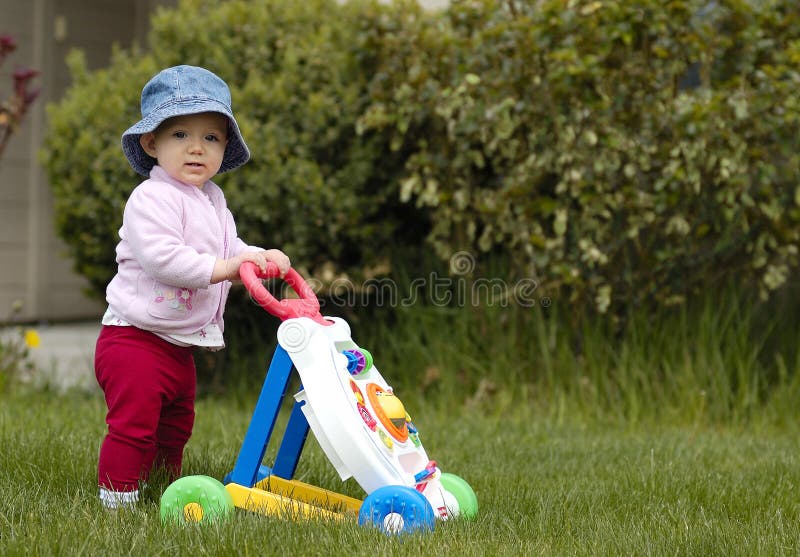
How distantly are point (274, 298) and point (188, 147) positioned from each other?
20.4 inches

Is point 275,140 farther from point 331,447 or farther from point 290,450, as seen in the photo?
point 331,447

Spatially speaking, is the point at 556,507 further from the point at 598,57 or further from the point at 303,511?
the point at 598,57

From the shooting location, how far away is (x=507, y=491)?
324 centimetres

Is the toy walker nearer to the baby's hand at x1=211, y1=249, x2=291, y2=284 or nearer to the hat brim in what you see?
the baby's hand at x1=211, y1=249, x2=291, y2=284

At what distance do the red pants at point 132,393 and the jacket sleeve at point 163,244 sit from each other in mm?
219

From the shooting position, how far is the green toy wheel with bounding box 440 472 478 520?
287 centimetres

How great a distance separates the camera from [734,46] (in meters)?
4.95

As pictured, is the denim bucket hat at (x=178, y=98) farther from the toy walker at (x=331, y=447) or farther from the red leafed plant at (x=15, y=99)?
the red leafed plant at (x=15, y=99)

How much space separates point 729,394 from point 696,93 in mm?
1450

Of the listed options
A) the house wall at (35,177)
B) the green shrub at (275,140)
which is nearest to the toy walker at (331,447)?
the green shrub at (275,140)

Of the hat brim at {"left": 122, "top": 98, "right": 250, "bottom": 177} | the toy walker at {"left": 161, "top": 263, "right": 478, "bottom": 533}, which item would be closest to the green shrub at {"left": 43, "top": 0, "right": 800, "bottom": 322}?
the hat brim at {"left": 122, "top": 98, "right": 250, "bottom": 177}

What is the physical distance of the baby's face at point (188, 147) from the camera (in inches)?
114

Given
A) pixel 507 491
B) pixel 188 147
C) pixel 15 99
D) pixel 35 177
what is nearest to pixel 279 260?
pixel 188 147

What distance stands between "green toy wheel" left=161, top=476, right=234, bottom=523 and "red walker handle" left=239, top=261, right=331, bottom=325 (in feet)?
1.58
